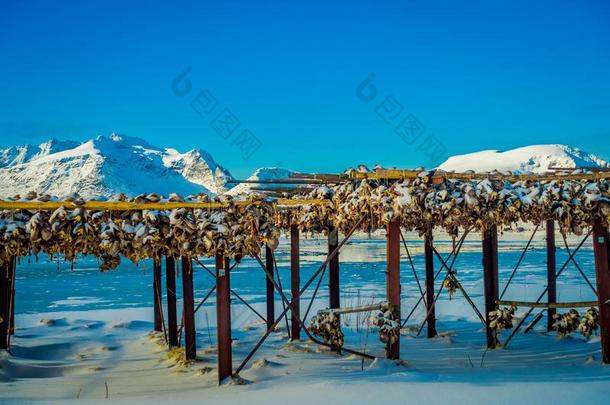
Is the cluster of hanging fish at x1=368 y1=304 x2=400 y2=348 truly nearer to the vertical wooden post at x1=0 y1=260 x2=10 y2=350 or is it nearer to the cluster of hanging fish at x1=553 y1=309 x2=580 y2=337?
the cluster of hanging fish at x1=553 y1=309 x2=580 y2=337

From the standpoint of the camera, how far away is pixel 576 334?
12.0m

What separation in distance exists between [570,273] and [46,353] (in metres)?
24.8

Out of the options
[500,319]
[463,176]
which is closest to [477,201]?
[463,176]

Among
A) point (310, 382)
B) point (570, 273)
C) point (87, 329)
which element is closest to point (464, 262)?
point (570, 273)

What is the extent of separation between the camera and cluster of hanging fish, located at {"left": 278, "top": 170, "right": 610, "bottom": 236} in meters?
8.10

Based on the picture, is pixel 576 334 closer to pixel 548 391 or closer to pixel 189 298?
pixel 548 391

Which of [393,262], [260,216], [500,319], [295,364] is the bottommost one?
[295,364]

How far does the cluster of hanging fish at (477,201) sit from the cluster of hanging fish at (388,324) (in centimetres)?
Result: 141

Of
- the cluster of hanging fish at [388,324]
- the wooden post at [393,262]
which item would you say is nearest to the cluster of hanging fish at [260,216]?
the wooden post at [393,262]

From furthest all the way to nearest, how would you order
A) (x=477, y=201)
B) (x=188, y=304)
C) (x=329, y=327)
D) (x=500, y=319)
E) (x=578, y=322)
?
(x=578, y=322) → (x=500, y=319) → (x=188, y=304) → (x=329, y=327) → (x=477, y=201)

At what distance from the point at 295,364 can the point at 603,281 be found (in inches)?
203

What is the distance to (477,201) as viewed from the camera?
8.15 metres

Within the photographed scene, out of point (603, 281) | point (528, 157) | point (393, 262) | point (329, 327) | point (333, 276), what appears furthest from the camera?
point (528, 157)

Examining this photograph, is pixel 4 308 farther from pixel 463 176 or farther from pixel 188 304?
pixel 463 176
